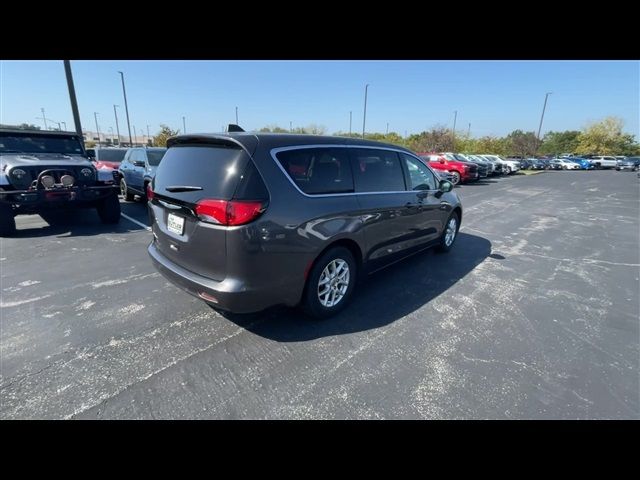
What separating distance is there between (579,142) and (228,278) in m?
89.5

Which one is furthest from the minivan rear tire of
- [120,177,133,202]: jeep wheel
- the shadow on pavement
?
[120,177,133,202]: jeep wheel

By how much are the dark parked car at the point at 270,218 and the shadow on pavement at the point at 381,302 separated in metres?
0.21

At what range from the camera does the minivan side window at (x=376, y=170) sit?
11.3 ft

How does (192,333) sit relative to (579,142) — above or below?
below

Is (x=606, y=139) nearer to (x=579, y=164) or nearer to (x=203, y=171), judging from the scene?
(x=579, y=164)

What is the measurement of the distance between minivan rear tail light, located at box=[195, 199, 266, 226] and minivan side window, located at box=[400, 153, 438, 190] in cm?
256

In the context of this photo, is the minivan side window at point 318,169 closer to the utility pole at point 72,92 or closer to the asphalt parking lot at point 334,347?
the asphalt parking lot at point 334,347

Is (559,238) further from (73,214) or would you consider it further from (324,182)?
(73,214)
